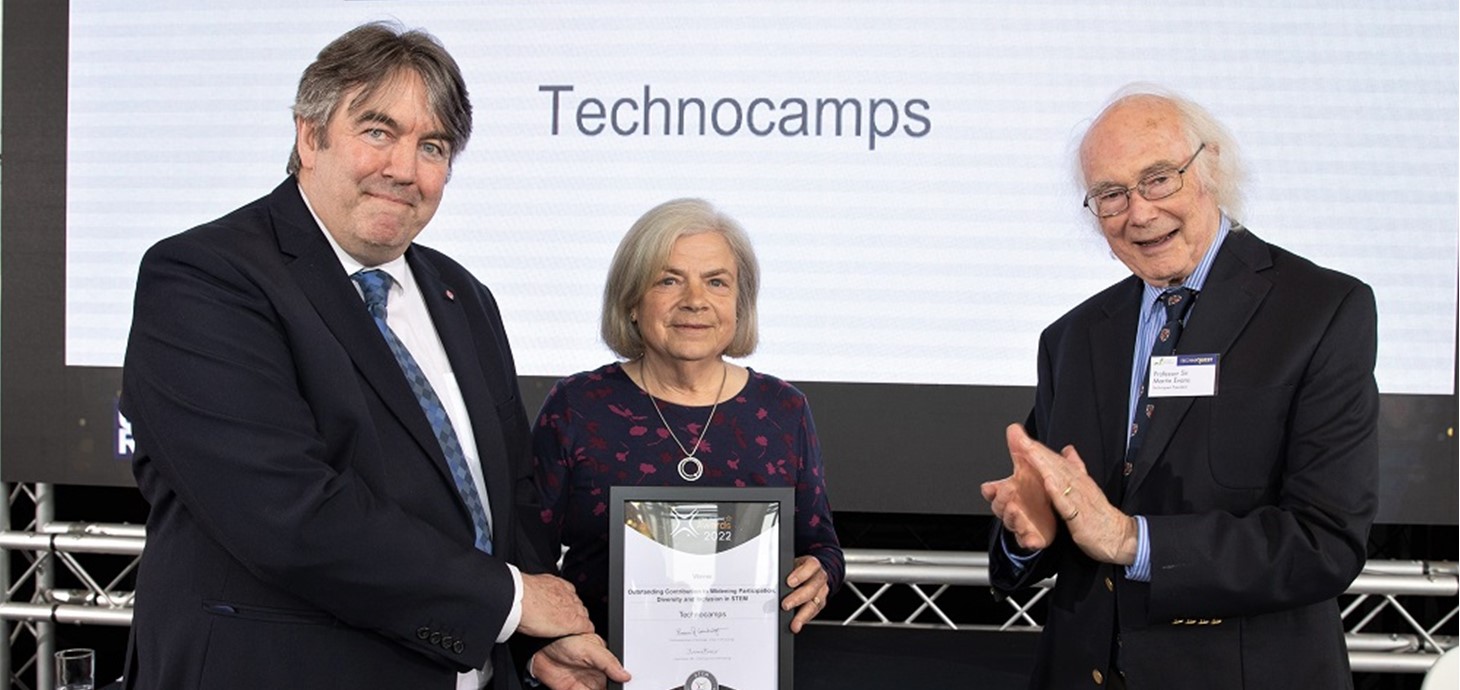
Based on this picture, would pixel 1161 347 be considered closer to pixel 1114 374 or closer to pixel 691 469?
pixel 1114 374

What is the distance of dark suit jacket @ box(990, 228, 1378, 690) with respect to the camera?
6.57ft

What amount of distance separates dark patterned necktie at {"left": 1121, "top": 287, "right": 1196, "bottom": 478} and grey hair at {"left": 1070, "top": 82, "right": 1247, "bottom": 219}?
183mm

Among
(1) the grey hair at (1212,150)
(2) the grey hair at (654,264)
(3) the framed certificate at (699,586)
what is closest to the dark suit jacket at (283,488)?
(3) the framed certificate at (699,586)

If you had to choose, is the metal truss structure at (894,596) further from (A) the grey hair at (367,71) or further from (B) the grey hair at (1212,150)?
(A) the grey hair at (367,71)

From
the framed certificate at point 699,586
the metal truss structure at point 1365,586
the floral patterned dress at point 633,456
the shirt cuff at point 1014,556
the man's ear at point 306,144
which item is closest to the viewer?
the man's ear at point 306,144

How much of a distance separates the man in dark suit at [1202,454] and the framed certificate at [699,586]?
17.9 inches

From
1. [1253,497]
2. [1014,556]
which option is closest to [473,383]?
[1014,556]

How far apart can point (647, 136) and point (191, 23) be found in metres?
1.72

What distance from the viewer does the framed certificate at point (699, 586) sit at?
221cm

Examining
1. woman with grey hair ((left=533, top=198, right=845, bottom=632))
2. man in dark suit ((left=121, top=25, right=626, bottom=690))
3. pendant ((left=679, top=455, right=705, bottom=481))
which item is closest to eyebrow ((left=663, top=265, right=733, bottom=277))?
woman with grey hair ((left=533, top=198, right=845, bottom=632))

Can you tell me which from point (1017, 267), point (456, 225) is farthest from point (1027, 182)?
point (456, 225)

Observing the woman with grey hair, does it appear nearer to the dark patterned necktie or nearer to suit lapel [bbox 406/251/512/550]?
suit lapel [bbox 406/251/512/550]

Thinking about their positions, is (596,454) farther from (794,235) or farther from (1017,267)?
(1017,267)

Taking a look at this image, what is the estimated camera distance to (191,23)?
4.28m
